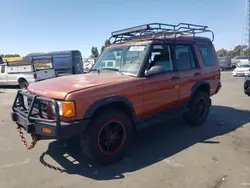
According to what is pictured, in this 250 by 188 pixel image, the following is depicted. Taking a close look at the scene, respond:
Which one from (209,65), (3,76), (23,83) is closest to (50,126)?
(209,65)

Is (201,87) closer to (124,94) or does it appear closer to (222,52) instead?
(124,94)

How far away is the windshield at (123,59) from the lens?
4348 millimetres

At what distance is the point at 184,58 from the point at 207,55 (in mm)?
1110

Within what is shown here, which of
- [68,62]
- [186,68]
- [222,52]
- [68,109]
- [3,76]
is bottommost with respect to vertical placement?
[68,109]

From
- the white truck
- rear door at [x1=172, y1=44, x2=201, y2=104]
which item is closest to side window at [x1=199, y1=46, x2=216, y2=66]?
rear door at [x1=172, y1=44, x2=201, y2=104]

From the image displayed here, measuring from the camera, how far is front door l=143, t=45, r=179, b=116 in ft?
14.2

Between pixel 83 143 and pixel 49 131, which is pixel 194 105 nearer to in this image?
pixel 83 143

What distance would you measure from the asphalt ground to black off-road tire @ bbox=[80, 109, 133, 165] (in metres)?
0.15

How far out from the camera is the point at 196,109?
564 centimetres

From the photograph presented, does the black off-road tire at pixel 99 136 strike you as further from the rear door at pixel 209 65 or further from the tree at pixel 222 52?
the tree at pixel 222 52

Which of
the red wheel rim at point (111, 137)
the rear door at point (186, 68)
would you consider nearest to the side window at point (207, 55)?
the rear door at point (186, 68)

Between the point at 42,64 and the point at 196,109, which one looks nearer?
the point at 196,109

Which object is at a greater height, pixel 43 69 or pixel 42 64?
pixel 42 64

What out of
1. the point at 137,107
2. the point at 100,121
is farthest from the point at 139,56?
the point at 100,121
